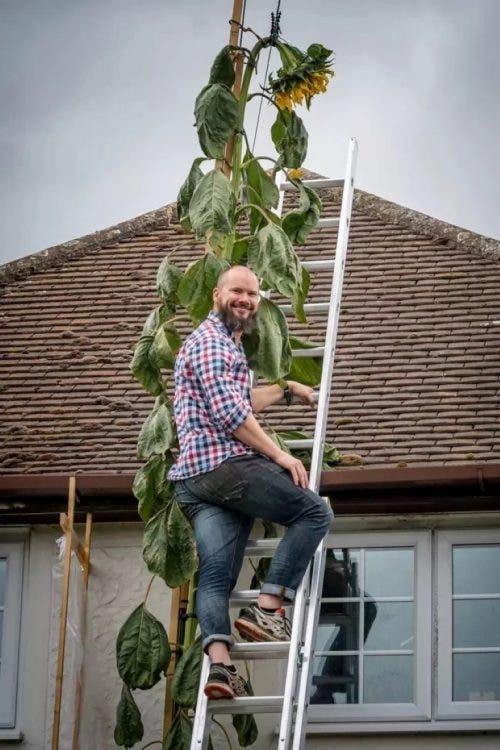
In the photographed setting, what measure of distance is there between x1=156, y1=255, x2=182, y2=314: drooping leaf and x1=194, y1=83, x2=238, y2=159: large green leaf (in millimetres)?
637

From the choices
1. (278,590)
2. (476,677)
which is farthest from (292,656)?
(476,677)

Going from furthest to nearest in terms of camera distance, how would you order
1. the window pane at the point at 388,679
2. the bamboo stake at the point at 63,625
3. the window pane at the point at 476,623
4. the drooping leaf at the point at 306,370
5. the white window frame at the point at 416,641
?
the window pane at the point at 476,623 < the window pane at the point at 388,679 < the white window frame at the point at 416,641 < the bamboo stake at the point at 63,625 < the drooping leaf at the point at 306,370

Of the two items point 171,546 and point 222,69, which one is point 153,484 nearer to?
point 171,546

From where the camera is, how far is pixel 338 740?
10477mm

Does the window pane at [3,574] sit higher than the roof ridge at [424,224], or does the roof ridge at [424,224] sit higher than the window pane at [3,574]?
the roof ridge at [424,224]

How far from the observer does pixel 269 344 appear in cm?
888

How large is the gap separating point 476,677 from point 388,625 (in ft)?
2.06

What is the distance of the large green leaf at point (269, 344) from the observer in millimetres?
8852

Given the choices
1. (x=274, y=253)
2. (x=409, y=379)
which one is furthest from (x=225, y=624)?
(x=409, y=379)

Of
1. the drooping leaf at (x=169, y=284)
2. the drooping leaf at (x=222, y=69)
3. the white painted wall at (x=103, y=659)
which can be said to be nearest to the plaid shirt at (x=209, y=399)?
the drooping leaf at (x=169, y=284)

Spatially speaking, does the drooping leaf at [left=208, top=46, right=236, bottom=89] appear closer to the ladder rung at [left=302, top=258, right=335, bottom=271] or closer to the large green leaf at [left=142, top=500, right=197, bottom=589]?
the ladder rung at [left=302, top=258, right=335, bottom=271]

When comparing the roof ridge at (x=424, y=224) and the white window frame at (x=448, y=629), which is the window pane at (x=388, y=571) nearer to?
the white window frame at (x=448, y=629)

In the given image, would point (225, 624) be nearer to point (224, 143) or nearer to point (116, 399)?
point (224, 143)

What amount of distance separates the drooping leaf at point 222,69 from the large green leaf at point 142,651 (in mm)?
2898
